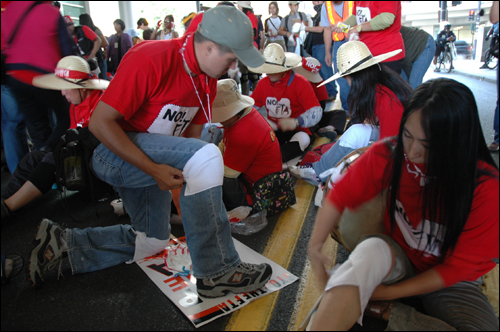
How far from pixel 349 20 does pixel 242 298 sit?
81.3 inches

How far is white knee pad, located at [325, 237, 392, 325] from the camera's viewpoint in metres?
1.21

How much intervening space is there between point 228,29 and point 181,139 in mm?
504

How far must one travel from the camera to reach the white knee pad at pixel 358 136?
8.07ft

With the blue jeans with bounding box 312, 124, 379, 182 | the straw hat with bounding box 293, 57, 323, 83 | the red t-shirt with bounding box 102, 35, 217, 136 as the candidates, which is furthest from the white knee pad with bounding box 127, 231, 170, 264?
the straw hat with bounding box 293, 57, 323, 83

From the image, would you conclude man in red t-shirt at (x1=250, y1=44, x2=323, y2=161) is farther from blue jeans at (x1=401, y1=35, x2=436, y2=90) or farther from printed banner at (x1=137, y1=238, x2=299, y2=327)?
printed banner at (x1=137, y1=238, x2=299, y2=327)

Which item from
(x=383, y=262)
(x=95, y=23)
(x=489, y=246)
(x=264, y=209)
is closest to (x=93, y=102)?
(x=95, y=23)

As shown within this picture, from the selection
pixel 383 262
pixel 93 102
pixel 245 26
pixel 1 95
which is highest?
pixel 245 26

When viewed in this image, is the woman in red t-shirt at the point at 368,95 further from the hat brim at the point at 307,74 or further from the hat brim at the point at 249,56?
the hat brim at the point at 307,74

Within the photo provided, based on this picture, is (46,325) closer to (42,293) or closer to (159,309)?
(42,293)

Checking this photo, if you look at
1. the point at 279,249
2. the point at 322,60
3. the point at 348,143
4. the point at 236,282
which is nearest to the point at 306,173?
the point at 348,143

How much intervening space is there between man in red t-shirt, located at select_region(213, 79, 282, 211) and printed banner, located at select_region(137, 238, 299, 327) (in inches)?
26.3

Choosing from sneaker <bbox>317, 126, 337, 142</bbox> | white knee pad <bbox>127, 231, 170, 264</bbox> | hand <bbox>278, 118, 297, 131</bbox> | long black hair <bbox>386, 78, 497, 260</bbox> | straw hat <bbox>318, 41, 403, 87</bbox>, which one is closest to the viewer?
long black hair <bbox>386, 78, 497, 260</bbox>

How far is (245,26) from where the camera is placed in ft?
5.01

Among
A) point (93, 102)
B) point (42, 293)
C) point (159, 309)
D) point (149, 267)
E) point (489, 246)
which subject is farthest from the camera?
point (93, 102)
